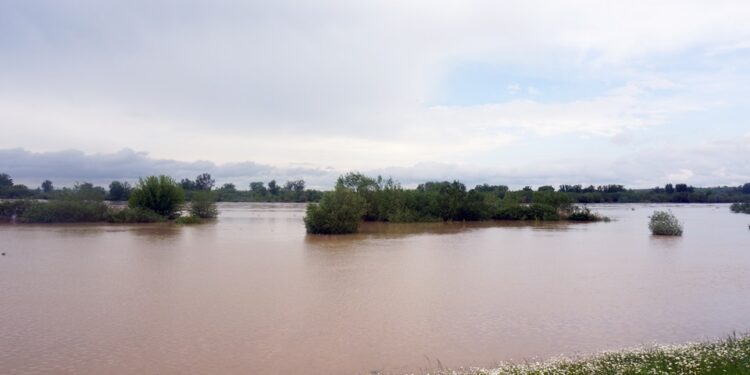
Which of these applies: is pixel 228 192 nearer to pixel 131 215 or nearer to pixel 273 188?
pixel 273 188

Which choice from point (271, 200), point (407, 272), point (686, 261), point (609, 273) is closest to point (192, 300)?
point (407, 272)

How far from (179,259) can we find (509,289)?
13.7 metres

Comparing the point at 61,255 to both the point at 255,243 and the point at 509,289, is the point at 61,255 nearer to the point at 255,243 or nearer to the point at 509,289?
the point at 255,243

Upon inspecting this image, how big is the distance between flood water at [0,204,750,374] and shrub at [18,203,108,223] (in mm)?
17475

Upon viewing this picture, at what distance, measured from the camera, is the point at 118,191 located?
6869cm

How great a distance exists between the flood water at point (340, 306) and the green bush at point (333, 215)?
9.82 metres

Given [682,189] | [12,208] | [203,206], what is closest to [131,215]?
[203,206]

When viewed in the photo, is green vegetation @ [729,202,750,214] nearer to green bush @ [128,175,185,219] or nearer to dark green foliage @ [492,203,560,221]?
dark green foliage @ [492,203,560,221]

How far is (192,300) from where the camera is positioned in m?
14.5

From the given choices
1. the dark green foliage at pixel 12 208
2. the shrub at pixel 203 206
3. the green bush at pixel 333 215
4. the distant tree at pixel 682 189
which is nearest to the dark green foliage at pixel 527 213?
the green bush at pixel 333 215

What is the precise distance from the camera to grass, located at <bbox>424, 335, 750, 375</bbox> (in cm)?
641

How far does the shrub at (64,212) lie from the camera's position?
42188 mm

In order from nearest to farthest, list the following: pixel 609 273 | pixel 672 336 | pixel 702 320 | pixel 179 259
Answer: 1. pixel 672 336
2. pixel 702 320
3. pixel 609 273
4. pixel 179 259

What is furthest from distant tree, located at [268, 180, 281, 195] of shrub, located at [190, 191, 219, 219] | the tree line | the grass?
the grass
